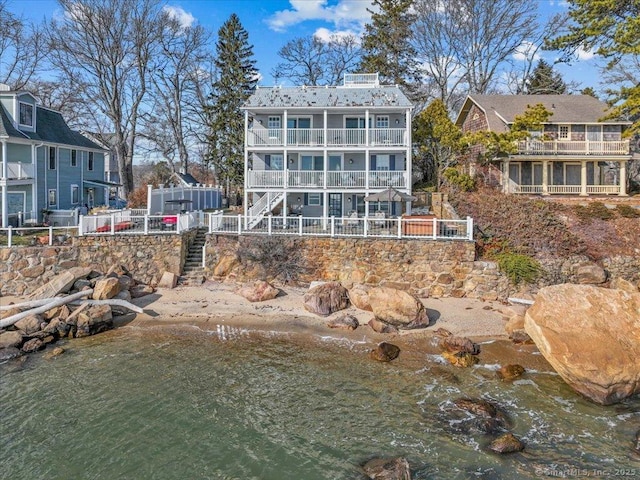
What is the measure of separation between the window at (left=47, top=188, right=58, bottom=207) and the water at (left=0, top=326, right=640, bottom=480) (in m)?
13.9

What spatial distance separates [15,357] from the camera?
1219 centimetres

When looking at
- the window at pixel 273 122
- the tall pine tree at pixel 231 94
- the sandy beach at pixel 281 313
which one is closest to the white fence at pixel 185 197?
the tall pine tree at pixel 231 94

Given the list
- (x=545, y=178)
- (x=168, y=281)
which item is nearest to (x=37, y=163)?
(x=168, y=281)

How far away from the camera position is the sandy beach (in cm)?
1438

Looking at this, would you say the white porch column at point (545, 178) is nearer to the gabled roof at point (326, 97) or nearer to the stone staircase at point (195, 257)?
the gabled roof at point (326, 97)

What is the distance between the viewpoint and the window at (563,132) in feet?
85.0

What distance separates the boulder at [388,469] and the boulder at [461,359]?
4.75 m

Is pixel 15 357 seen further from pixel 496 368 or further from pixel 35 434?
pixel 496 368

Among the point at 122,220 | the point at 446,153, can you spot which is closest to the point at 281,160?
the point at 122,220

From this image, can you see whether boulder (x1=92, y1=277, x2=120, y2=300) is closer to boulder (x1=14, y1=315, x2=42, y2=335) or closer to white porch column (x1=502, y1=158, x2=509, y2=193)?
boulder (x1=14, y1=315, x2=42, y2=335)

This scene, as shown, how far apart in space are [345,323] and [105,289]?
892cm

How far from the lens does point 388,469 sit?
7359 millimetres

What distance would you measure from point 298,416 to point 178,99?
3356 centimetres

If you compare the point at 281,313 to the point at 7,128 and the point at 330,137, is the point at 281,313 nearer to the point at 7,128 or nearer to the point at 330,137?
the point at 330,137
